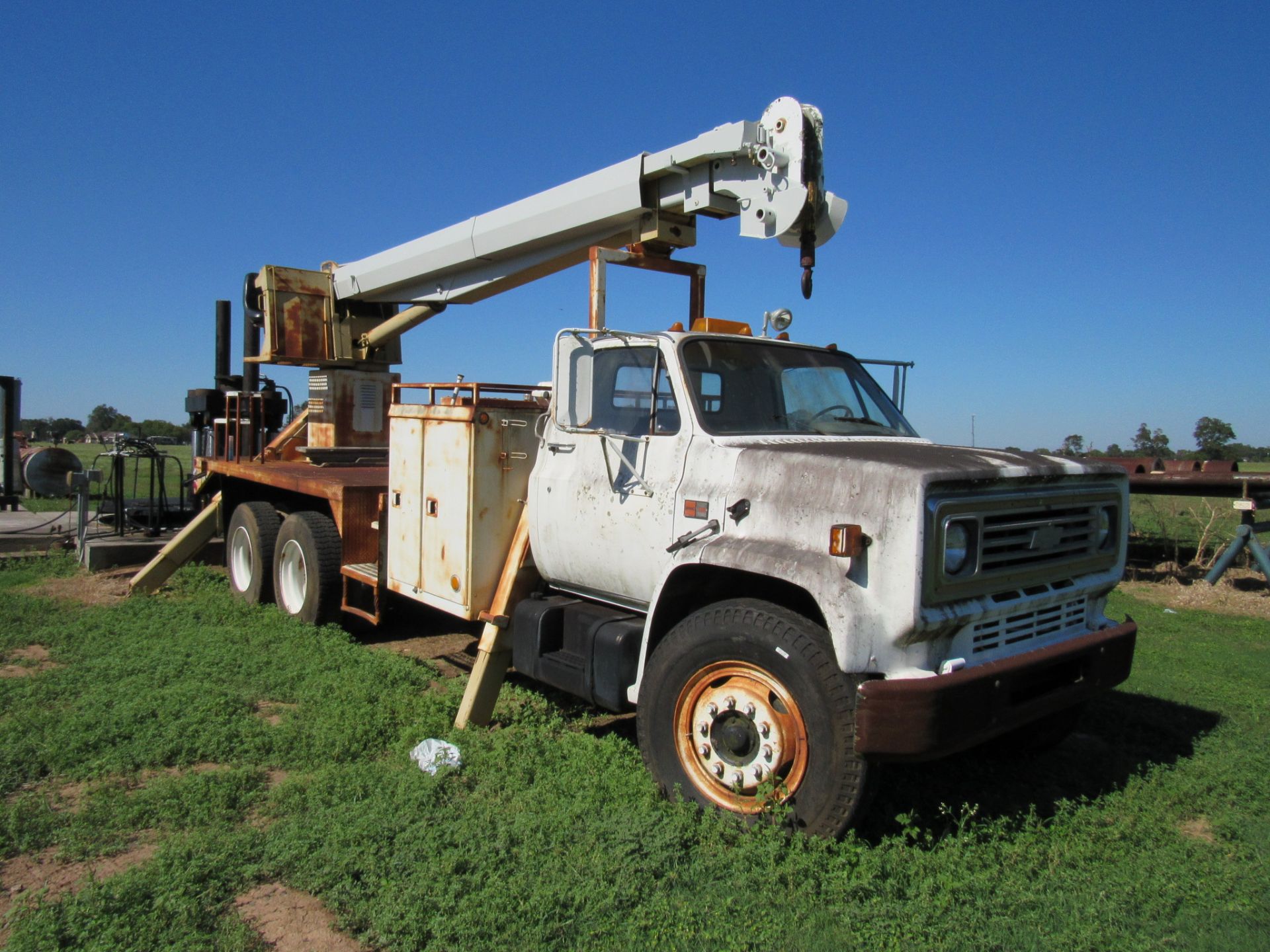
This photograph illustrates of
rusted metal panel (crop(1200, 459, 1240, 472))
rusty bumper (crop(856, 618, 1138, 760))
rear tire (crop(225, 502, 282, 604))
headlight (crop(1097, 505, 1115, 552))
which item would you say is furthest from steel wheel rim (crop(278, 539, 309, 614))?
rusted metal panel (crop(1200, 459, 1240, 472))

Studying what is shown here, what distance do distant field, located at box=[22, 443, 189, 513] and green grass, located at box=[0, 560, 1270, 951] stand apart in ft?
19.9

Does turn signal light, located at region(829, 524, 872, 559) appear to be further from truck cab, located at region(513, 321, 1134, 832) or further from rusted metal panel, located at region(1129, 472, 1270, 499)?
rusted metal panel, located at region(1129, 472, 1270, 499)

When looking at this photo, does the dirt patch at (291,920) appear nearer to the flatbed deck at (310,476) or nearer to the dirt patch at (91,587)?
→ the flatbed deck at (310,476)

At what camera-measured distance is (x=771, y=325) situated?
18.5 ft

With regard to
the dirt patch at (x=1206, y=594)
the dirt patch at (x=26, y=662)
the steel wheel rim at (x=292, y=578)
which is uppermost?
the steel wheel rim at (x=292, y=578)

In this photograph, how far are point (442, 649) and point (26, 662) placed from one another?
288 cm

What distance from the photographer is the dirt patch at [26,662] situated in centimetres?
618

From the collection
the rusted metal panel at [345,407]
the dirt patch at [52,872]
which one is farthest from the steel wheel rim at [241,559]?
the dirt patch at [52,872]

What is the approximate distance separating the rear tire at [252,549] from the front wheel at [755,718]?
17.0 ft

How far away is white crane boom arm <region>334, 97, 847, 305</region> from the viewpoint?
5.04 metres

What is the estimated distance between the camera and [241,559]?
29.2ft

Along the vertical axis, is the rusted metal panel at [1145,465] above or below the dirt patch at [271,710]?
above

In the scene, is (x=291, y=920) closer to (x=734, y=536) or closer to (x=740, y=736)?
(x=740, y=736)

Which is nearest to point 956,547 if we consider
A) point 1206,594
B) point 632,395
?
point 632,395
